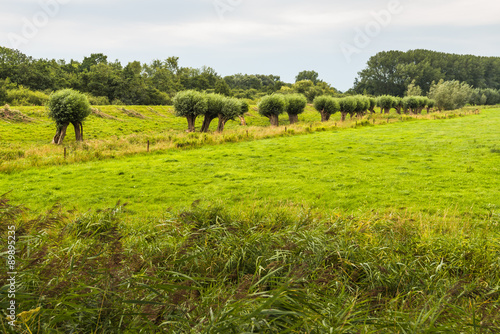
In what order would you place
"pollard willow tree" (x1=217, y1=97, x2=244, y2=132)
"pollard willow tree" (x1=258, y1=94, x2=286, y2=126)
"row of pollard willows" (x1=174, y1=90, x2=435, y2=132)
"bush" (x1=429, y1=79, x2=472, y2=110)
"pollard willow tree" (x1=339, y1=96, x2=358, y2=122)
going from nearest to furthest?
"row of pollard willows" (x1=174, y1=90, x2=435, y2=132), "pollard willow tree" (x1=217, y1=97, x2=244, y2=132), "pollard willow tree" (x1=258, y1=94, x2=286, y2=126), "pollard willow tree" (x1=339, y1=96, x2=358, y2=122), "bush" (x1=429, y1=79, x2=472, y2=110)

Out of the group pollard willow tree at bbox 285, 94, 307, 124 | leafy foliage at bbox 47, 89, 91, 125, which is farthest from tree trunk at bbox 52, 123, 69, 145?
pollard willow tree at bbox 285, 94, 307, 124

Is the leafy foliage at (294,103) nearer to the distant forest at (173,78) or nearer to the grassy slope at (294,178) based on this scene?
the grassy slope at (294,178)

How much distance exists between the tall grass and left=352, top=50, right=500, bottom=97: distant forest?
147013mm

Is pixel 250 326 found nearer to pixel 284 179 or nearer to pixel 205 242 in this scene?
pixel 205 242

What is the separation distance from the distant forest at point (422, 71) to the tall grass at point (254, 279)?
14701cm

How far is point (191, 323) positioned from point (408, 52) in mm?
192714

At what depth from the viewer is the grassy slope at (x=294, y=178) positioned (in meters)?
12.1

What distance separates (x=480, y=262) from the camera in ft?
14.6

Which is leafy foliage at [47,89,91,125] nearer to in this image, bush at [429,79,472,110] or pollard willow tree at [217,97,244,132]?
pollard willow tree at [217,97,244,132]

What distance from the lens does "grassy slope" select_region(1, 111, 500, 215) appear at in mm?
12094

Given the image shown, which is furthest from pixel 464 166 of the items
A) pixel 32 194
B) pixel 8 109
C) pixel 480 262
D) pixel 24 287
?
pixel 8 109

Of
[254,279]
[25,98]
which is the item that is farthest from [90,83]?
[254,279]

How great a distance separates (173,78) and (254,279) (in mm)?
111749

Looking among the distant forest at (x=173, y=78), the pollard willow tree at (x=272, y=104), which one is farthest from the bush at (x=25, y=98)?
the pollard willow tree at (x=272, y=104)
